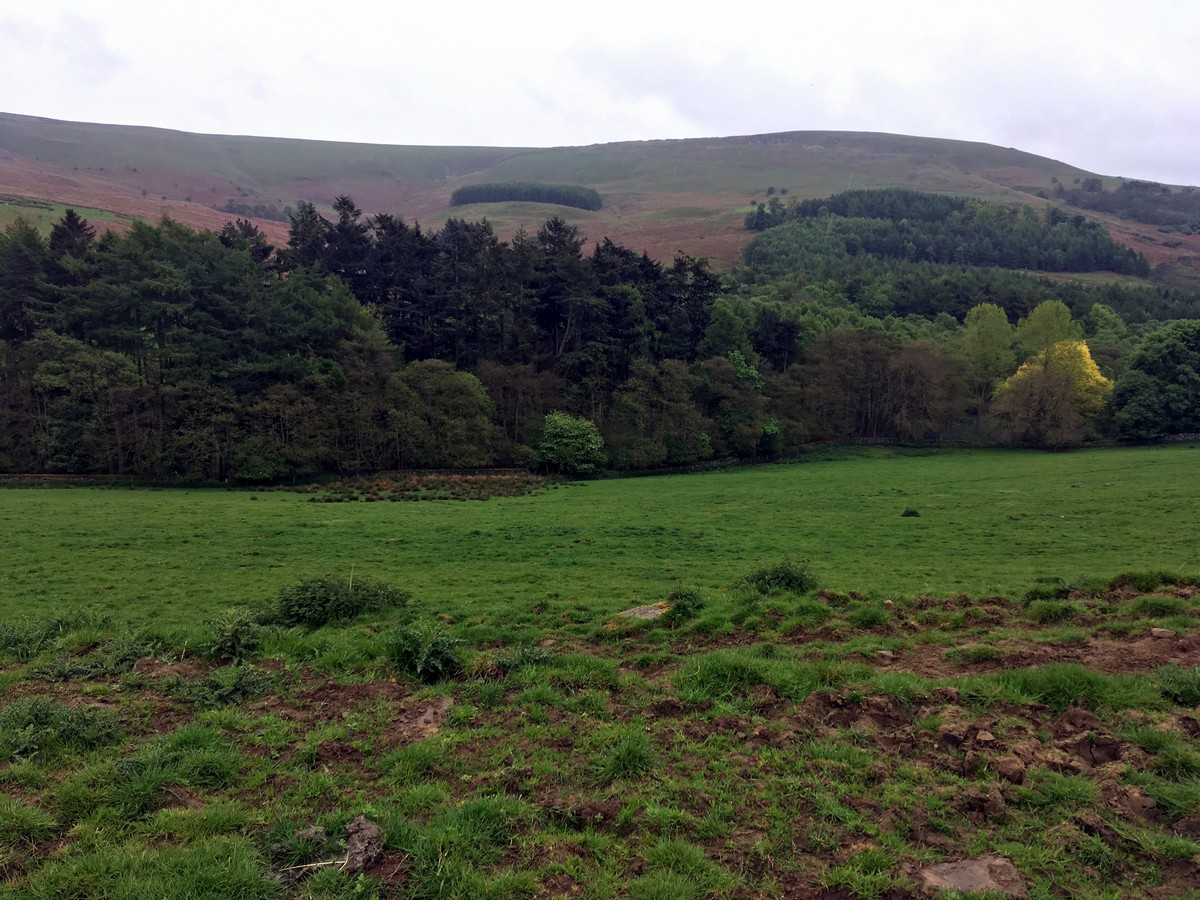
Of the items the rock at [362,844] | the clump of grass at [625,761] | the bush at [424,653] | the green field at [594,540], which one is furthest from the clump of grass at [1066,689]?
the bush at [424,653]

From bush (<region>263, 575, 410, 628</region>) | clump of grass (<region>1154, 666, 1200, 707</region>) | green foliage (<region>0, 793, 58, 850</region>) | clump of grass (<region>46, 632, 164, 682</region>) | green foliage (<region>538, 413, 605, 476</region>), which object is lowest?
green foliage (<region>538, 413, 605, 476</region>)

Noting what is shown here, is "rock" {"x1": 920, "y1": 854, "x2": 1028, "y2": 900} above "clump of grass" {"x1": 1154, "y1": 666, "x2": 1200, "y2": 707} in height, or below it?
below

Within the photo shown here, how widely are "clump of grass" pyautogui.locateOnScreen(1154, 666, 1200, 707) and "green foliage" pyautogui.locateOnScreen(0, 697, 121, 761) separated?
13026 millimetres

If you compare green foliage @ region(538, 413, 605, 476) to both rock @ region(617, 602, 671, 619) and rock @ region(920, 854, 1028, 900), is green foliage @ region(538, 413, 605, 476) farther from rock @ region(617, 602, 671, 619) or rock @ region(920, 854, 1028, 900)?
rock @ region(920, 854, 1028, 900)

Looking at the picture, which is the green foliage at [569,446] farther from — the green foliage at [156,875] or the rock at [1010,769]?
the green foliage at [156,875]

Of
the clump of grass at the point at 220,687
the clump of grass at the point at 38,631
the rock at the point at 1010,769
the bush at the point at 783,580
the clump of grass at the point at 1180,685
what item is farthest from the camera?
the bush at the point at 783,580

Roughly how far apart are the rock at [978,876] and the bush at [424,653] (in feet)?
22.5

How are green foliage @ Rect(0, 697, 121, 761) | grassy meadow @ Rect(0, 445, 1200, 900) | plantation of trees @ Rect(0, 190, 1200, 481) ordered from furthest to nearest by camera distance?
plantation of trees @ Rect(0, 190, 1200, 481) → green foliage @ Rect(0, 697, 121, 761) → grassy meadow @ Rect(0, 445, 1200, 900)

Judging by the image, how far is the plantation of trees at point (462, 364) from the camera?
5069 cm

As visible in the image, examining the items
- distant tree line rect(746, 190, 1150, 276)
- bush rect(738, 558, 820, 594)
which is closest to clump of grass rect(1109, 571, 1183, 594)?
bush rect(738, 558, 820, 594)

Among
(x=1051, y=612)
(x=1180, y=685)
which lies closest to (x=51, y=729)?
(x=1180, y=685)

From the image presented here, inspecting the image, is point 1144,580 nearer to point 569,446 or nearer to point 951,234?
point 569,446

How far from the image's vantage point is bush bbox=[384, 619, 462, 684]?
31.6ft

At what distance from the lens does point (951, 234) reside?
15525 cm
